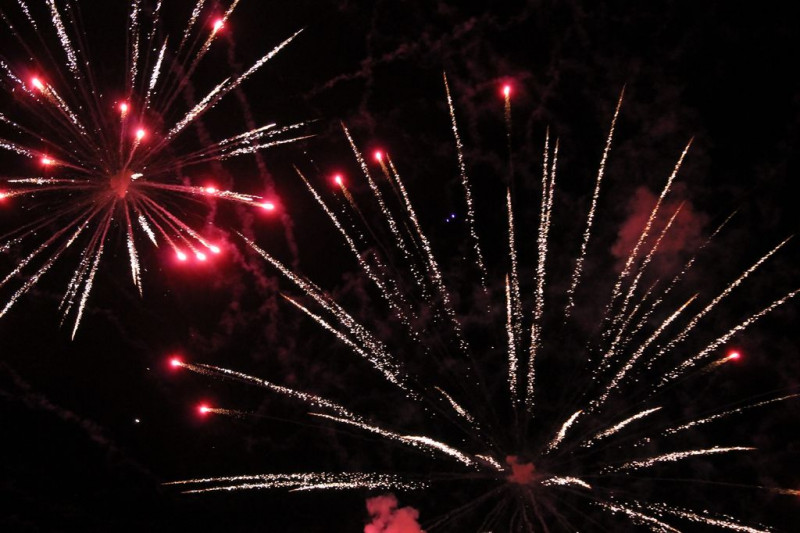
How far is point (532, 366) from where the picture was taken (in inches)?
266

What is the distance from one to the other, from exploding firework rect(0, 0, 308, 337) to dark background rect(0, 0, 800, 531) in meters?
0.21

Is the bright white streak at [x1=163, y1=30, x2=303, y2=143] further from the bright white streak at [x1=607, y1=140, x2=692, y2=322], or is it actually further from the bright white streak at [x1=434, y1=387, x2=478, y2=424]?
the bright white streak at [x1=607, y1=140, x2=692, y2=322]

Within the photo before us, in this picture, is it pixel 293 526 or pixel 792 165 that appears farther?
pixel 293 526

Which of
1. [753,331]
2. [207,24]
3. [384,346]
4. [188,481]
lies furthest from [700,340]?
[207,24]

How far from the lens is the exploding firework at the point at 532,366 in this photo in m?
6.69

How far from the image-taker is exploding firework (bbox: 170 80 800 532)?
21.9 feet

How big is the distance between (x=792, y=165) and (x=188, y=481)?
30.8 ft

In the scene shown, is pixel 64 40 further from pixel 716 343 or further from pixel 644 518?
pixel 644 518

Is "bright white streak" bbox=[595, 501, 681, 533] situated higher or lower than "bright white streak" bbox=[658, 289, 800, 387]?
lower

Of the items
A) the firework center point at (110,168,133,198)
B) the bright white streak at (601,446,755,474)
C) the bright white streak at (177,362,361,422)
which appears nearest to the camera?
the firework center point at (110,168,133,198)

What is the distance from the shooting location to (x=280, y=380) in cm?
717

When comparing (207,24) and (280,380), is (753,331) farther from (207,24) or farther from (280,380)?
(207,24)

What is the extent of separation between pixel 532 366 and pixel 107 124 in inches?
247

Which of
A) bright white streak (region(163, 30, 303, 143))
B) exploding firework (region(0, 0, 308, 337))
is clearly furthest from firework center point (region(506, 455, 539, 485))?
bright white streak (region(163, 30, 303, 143))
